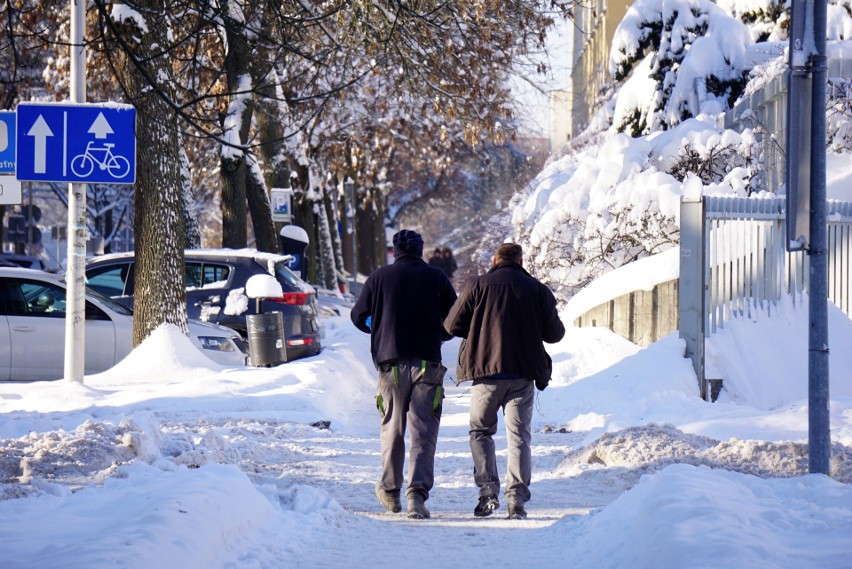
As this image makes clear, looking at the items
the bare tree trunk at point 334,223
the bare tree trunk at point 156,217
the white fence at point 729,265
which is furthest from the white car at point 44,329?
the bare tree trunk at point 334,223

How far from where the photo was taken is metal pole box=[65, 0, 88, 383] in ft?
42.1

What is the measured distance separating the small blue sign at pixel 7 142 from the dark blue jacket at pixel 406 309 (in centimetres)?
720

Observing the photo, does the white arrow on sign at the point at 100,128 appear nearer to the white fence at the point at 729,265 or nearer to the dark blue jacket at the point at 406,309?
the dark blue jacket at the point at 406,309

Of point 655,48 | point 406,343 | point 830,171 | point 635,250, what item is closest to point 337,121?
point 655,48

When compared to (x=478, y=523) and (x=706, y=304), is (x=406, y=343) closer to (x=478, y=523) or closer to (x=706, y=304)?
(x=478, y=523)

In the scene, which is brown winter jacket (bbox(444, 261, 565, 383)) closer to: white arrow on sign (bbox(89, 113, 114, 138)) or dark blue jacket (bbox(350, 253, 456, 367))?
dark blue jacket (bbox(350, 253, 456, 367))

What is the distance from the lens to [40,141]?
490 inches

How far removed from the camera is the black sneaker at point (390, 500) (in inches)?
316

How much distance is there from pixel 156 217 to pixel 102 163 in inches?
104

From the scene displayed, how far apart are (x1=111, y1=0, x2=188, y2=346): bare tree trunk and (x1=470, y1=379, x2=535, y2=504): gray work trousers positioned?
25.4 feet

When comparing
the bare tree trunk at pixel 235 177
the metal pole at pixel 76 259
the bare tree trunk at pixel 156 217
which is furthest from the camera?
the bare tree trunk at pixel 235 177

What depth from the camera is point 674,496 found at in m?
6.48

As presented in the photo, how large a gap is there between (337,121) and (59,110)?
797 inches

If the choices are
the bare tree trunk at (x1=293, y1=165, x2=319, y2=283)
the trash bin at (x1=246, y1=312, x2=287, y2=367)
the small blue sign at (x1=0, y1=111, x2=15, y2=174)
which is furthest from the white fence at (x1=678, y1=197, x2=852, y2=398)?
the bare tree trunk at (x1=293, y1=165, x2=319, y2=283)
